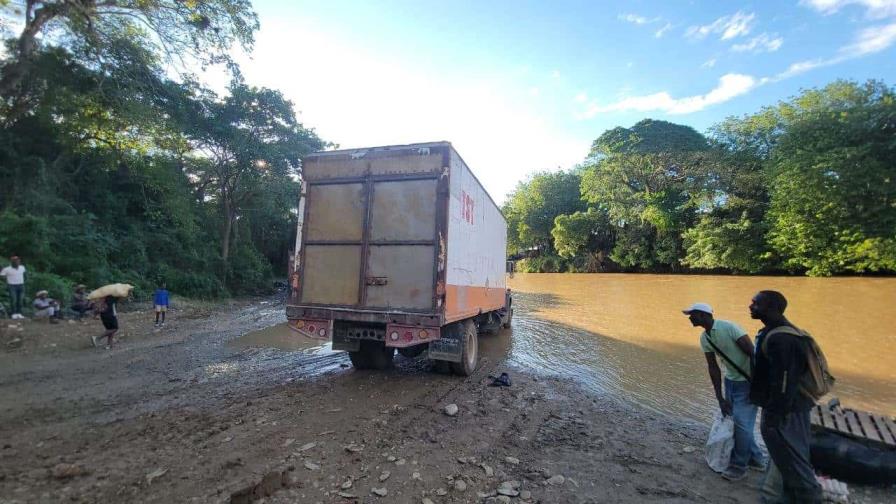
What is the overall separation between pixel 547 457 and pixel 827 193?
87.7 ft

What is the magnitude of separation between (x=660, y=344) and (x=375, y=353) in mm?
7167

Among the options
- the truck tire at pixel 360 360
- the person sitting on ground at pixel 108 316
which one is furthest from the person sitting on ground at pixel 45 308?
the truck tire at pixel 360 360

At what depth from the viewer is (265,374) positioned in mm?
6652

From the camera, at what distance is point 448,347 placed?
6.12 meters

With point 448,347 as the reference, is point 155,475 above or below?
below

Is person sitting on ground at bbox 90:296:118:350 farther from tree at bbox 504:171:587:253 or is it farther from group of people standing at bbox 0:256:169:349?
tree at bbox 504:171:587:253

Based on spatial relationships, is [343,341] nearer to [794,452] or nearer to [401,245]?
[401,245]

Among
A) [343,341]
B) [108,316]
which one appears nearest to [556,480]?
[343,341]

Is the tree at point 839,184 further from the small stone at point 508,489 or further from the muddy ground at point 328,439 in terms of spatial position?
the small stone at point 508,489

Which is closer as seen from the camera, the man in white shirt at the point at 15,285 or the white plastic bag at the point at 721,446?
the white plastic bag at the point at 721,446

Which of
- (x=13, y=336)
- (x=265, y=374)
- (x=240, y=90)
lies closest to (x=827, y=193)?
(x=265, y=374)

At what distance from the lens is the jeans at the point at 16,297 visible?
10070mm

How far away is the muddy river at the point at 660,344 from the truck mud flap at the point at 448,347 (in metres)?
1.08

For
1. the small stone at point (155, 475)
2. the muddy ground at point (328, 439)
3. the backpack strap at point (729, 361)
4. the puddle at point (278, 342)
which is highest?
the backpack strap at point (729, 361)
